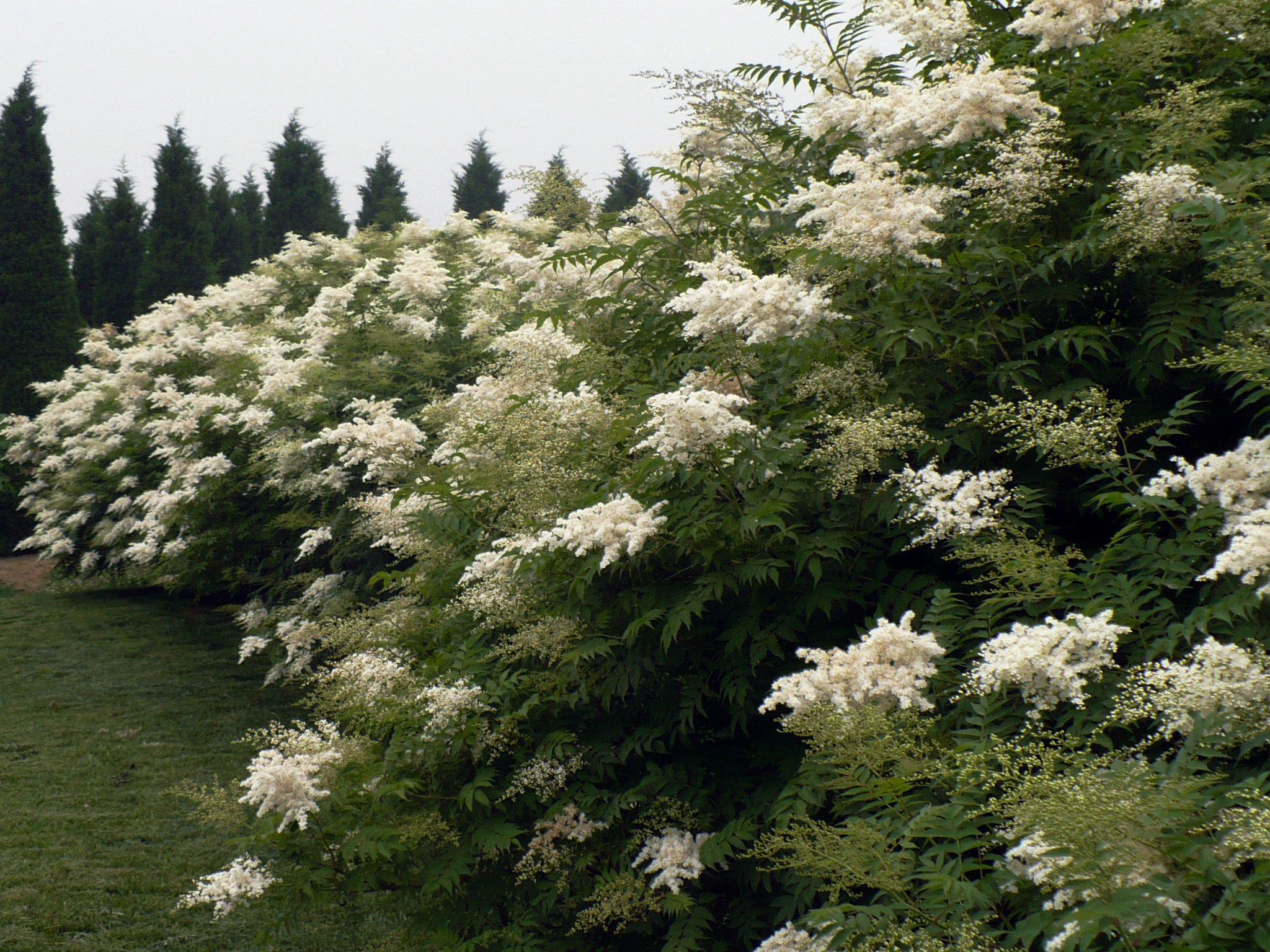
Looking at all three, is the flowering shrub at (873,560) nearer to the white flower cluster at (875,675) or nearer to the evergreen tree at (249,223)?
the white flower cluster at (875,675)

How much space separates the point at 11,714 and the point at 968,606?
9.65 metres

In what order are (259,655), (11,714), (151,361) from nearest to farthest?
1. (11,714)
2. (259,655)
3. (151,361)

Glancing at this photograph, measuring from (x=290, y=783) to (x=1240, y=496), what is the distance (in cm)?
345

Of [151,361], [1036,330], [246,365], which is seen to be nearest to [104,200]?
[151,361]

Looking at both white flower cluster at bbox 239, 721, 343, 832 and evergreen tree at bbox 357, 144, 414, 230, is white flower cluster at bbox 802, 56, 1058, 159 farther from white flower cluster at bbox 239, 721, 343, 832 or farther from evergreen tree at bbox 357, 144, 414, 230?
evergreen tree at bbox 357, 144, 414, 230

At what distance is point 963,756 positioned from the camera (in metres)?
2.28

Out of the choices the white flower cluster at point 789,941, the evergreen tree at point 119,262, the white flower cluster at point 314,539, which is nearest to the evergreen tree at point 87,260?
the evergreen tree at point 119,262

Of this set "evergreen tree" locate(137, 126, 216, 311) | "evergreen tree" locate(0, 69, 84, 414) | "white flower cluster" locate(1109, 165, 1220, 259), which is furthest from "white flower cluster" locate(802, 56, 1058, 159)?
"evergreen tree" locate(137, 126, 216, 311)

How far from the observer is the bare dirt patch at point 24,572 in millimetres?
16297

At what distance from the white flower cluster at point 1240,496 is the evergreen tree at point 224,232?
103 feet

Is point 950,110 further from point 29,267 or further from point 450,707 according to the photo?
point 29,267

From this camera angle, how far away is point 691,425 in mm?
3271

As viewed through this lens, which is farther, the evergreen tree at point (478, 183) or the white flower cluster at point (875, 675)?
the evergreen tree at point (478, 183)

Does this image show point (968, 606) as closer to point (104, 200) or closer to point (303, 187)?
point (303, 187)
